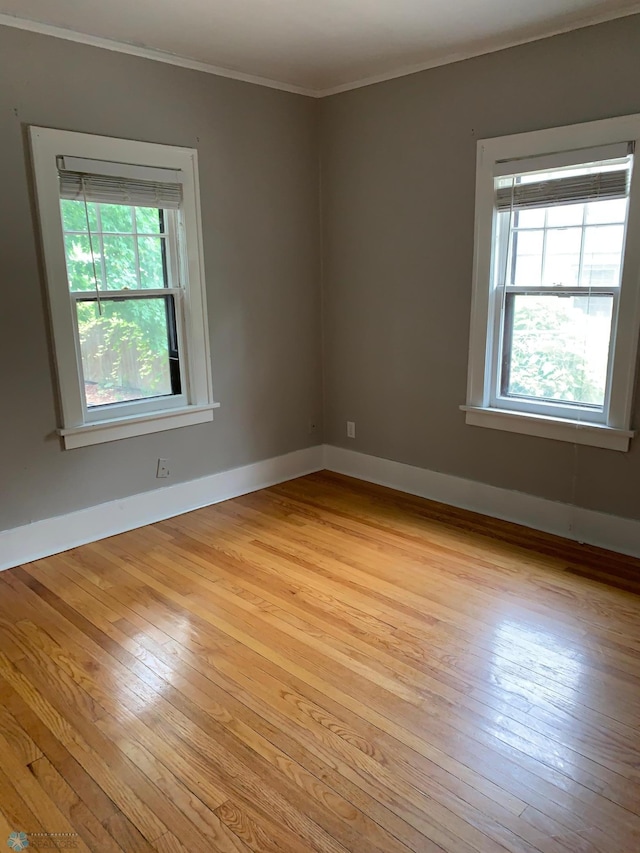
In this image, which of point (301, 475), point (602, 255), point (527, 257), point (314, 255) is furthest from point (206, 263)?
point (602, 255)

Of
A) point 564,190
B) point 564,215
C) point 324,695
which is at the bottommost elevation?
point 324,695

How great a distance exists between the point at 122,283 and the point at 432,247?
1814 mm

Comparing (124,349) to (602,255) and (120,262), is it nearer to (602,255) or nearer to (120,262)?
(120,262)

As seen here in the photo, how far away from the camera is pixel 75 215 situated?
3227 mm

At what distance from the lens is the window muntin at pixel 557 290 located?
3.14 metres

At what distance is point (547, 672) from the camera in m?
2.34

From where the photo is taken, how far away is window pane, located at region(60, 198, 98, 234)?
10.5 feet

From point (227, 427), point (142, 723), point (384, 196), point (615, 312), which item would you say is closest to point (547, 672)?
point (142, 723)

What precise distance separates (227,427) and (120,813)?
2.59 m

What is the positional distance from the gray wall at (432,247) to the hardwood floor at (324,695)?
0.48 m

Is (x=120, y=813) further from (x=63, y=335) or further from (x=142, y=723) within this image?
(x=63, y=335)

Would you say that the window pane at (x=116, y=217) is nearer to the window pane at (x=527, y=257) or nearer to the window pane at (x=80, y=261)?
the window pane at (x=80, y=261)

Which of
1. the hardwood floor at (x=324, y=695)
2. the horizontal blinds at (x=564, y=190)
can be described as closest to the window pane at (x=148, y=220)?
the hardwood floor at (x=324, y=695)

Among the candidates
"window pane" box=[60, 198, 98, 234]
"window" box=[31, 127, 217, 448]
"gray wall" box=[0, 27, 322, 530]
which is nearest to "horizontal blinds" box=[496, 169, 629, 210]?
"gray wall" box=[0, 27, 322, 530]
